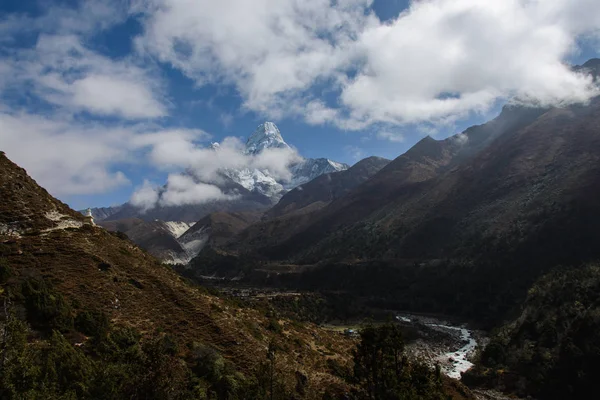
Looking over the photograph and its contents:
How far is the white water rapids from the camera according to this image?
325 feet

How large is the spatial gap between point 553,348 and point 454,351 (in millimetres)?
33339

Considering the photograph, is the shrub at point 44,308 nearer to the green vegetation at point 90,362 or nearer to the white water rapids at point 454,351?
the green vegetation at point 90,362

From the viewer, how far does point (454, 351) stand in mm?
117938

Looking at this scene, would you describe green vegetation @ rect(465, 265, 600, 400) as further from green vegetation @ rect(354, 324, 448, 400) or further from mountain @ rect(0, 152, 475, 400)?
green vegetation @ rect(354, 324, 448, 400)

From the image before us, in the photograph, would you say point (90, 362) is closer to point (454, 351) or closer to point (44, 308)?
point (44, 308)

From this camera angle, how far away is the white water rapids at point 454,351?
99.1 metres

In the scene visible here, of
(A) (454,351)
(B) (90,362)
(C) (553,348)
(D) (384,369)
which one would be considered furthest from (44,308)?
(A) (454,351)

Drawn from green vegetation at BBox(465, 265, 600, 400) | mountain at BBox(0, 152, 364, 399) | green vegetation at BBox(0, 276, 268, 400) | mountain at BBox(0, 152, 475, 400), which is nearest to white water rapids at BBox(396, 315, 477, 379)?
green vegetation at BBox(465, 265, 600, 400)

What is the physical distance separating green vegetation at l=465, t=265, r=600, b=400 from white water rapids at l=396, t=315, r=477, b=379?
Result: 19.0 feet

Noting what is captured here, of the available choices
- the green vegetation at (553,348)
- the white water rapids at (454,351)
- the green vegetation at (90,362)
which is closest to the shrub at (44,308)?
the green vegetation at (90,362)

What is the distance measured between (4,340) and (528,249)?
20420cm

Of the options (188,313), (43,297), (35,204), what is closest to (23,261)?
(43,297)

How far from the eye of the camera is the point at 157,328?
43031mm

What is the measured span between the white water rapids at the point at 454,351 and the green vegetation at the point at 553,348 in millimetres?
5805
